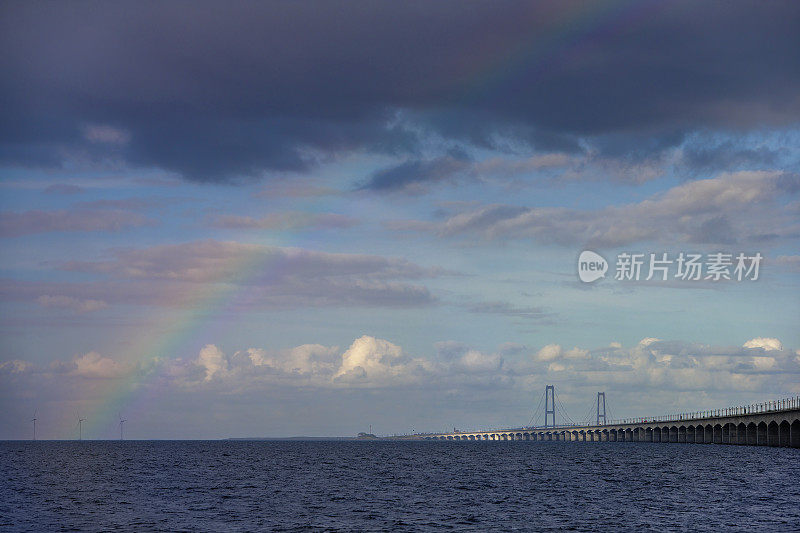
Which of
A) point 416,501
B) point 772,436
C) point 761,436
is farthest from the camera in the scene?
point 761,436

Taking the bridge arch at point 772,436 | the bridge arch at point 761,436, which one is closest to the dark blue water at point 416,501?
the bridge arch at point 772,436

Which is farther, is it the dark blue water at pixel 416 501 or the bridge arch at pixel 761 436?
the bridge arch at pixel 761 436

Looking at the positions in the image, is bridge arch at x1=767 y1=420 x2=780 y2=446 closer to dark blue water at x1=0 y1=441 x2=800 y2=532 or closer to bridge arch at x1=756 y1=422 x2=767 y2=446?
bridge arch at x1=756 y1=422 x2=767 y2=446

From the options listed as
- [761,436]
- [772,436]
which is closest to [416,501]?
[772,436]

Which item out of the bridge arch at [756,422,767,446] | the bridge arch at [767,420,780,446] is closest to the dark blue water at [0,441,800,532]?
the bridge arch at [767,420,780,446]

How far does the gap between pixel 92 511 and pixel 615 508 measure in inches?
1534

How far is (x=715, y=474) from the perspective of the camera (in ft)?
330

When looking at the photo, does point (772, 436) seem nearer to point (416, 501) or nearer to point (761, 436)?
point (761, 436)

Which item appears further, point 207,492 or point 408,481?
point 408,481

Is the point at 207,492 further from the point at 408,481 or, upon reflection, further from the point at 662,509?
the point at 662,509

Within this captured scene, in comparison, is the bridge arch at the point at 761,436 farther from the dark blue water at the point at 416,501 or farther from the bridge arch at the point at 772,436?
the dark blue water at the point at 416,501

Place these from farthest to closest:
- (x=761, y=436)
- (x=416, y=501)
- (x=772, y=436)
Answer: (x=761, y=436) < (x=772, y=436) < (x=416, y=501)

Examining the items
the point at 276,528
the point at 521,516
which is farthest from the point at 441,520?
the point at 276,528

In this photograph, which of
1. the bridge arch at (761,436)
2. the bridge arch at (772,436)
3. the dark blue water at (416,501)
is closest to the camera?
the dark blue water at (416,501)
